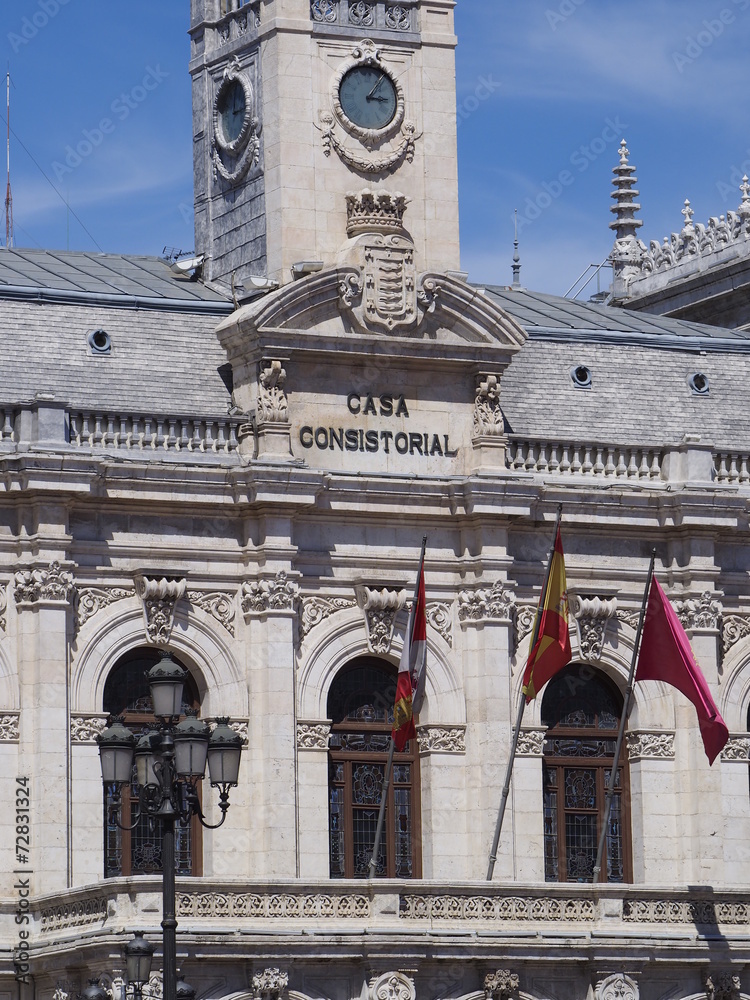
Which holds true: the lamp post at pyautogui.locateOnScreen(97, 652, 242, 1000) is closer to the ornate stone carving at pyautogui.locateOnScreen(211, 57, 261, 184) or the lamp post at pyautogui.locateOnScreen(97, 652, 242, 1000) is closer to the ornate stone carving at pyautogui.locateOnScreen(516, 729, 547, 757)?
the ornate stone carving at pyautogui.locateOnScreen(516, 729, 547, 757)

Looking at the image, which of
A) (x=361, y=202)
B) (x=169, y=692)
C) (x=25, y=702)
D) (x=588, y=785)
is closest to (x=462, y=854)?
(x=588, y=785)

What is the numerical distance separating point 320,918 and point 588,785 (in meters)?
9.01

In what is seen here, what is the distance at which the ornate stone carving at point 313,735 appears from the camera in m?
56.1

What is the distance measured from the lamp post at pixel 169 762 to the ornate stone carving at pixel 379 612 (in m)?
14.9

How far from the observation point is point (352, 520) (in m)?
57.6

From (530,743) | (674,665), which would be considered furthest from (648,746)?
(674,665)

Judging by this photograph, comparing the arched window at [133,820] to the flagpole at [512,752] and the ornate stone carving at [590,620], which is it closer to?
the flagpole at [512,752]

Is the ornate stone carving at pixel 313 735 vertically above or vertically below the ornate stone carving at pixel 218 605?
below

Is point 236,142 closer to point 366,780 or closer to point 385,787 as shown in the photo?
point 366,780

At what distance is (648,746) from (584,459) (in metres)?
5.88

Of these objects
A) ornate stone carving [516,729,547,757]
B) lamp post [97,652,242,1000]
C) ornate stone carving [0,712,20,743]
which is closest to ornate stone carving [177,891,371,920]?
ornate stone carving [0,712,20,743]

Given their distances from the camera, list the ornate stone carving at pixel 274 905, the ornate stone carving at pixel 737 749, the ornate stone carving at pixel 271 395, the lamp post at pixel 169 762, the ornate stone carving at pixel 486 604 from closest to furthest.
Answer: the lamp post at pixel 169 762 → the ornate stone carving at pixel 274 905 → the ornate stone carving at pixel 271 395 → the ornate stone carving at pixel 486 604 → the ornate stone carving at pixel 737 749

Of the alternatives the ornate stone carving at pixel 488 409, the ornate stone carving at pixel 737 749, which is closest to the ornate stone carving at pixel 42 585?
the ornate stone carving at pixel 488 409

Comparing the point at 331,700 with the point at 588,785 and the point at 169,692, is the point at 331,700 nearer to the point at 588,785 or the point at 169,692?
the point at 588,785
